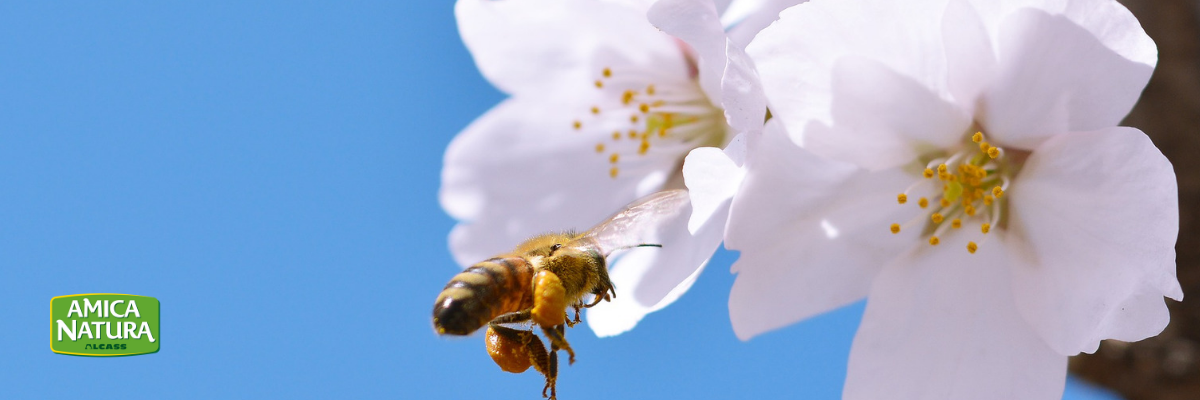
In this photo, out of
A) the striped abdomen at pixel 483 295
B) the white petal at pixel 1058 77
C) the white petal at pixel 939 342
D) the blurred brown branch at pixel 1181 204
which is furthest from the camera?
the blurred brown branch at pixel 1181 204

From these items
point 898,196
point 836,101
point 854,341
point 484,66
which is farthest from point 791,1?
point 484,66

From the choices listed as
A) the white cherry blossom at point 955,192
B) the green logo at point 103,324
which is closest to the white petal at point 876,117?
the white cherry blossom at point 955,192

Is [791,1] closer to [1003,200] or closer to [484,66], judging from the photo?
[1003,200]

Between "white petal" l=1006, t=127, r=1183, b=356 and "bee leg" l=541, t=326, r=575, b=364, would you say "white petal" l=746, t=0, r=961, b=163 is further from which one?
"bee leg" l=541, t=326, r=575, b=364

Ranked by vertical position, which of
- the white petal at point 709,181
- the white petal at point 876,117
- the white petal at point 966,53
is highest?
the white petal at point 966,53

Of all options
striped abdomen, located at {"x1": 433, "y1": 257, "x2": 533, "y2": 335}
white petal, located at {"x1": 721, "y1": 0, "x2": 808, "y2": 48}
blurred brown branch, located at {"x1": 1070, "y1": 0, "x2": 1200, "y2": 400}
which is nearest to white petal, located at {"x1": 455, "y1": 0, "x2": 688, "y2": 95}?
white petal, located at {"x1": 721, "y1": 0, "x2": 808, "y2": 48}

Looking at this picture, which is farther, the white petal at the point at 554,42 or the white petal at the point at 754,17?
the white petal at the point at 554,42

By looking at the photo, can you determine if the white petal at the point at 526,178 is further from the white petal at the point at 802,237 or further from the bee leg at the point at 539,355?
the bee leg at the point at 539,355
